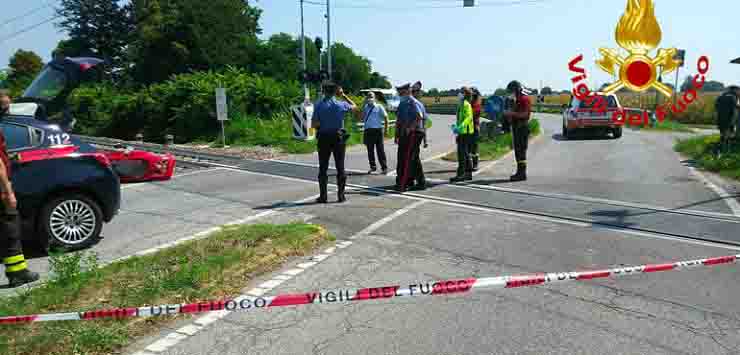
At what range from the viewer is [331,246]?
6.24 metres

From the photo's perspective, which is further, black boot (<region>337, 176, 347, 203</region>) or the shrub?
the shrub

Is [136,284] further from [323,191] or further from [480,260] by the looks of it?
[323,191]

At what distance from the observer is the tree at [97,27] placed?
67.2 metres

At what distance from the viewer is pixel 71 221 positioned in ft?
20.0

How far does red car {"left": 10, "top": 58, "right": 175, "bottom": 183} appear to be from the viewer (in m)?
10.3

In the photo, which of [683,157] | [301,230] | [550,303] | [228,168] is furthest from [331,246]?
[683,157]

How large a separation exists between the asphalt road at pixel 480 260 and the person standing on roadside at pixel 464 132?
0.47 meters

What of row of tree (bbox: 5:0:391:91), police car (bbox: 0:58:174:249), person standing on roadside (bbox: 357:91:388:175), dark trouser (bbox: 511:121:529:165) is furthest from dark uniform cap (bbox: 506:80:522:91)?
row of tree (bbox: 5:0:391:91)

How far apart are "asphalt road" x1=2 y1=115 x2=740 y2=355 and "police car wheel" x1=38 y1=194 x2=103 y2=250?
267mm

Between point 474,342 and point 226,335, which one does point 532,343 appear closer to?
point 474,342

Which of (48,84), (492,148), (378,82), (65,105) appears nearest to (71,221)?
(48,84)

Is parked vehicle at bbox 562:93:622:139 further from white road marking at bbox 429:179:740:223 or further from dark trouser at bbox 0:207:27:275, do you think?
dark trouser at bbox 0:207:27:275

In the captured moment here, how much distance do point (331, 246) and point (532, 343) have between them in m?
2.94

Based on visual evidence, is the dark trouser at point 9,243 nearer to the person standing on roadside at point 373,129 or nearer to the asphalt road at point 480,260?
the asphalt road at point 480,260
